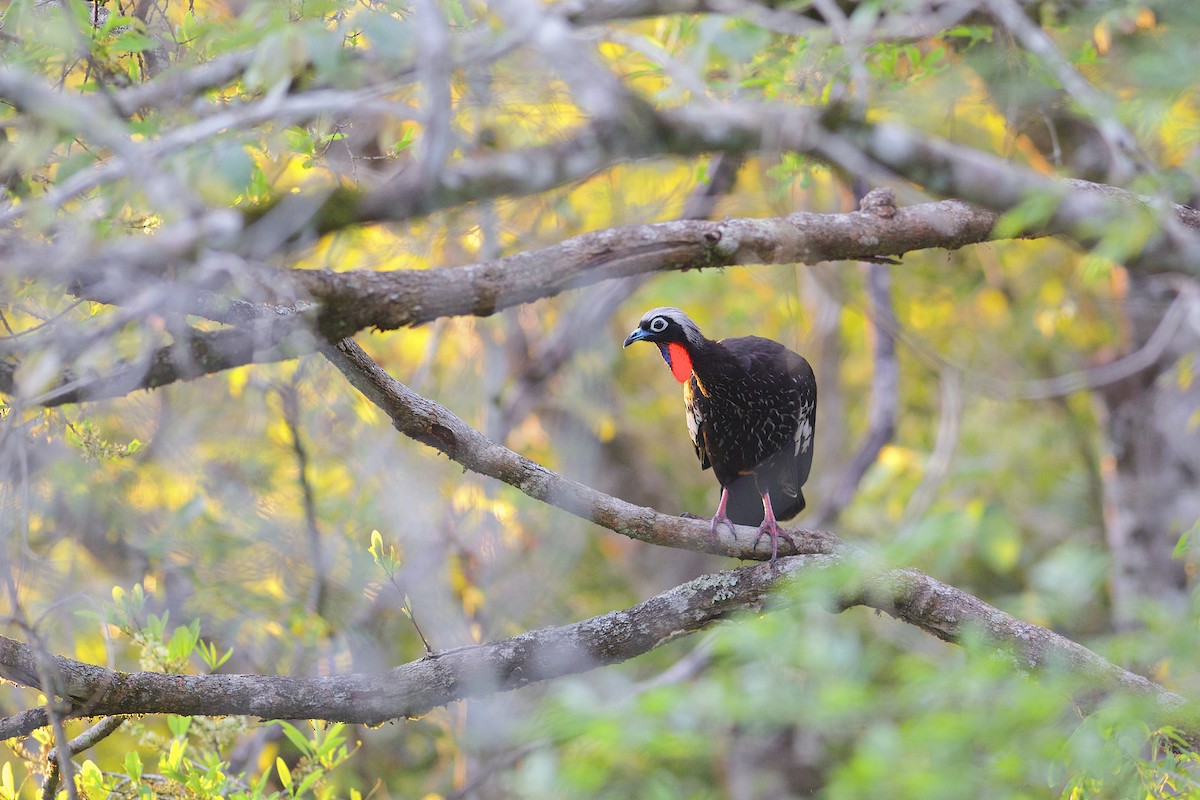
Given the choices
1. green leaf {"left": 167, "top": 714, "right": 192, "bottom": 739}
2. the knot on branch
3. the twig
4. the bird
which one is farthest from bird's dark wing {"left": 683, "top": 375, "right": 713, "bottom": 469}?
the twig

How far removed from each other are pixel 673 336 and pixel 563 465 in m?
2.66

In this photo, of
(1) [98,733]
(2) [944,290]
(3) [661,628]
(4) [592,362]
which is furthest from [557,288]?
(2) [944,290]

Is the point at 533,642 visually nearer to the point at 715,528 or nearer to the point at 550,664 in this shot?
the point at 550,664

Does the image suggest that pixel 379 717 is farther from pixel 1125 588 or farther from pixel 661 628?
pixel 1125 588

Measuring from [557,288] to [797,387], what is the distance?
5.11 feet

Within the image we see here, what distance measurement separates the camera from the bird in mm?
4359

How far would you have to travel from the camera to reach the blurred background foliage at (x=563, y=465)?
2477 mm

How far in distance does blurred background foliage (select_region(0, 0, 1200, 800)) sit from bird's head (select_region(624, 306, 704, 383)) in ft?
2.10

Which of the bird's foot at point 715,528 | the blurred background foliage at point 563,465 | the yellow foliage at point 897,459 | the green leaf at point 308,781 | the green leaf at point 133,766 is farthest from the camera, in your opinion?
the yellow foliage at point 897,459

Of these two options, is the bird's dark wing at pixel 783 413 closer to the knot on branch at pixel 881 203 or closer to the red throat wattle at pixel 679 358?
the red throat wattle at pixel 679 358

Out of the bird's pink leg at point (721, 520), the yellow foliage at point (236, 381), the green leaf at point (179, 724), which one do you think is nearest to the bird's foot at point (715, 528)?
the bird's pink leg at point (721, 520)

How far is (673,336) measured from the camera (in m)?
4.35

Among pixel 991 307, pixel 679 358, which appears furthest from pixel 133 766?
pixel 991 307

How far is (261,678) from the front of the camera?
2869 mm
